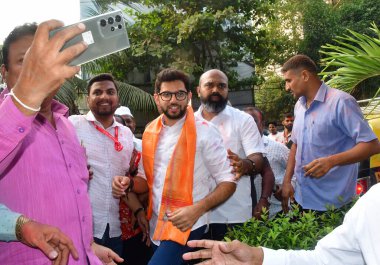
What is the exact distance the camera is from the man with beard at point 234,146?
4309mm

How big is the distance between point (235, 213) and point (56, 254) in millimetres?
2836

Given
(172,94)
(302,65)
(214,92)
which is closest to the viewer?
(172,94)

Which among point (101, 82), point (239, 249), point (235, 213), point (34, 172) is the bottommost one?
point (235, 213)

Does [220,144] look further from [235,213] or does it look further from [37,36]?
[37,36]

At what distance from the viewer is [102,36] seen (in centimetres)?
162

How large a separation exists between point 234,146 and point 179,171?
94cm

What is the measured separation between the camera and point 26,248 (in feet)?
6.37

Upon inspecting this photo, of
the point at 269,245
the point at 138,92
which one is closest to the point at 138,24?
the point at 138,92

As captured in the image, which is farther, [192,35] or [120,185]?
[192,35]

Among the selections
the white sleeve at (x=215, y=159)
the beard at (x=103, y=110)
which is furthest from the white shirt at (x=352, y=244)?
the beard at (x=103, y=110)

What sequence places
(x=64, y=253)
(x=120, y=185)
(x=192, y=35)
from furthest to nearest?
(x=192, y=35)
(x=120, y=185)
(x=64, y=253)

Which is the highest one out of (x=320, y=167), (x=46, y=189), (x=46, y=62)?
(x=46, y=62)

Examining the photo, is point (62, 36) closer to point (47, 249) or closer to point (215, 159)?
point (47, 249)

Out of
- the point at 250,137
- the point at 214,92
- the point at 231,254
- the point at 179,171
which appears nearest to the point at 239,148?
the point at 250,137
